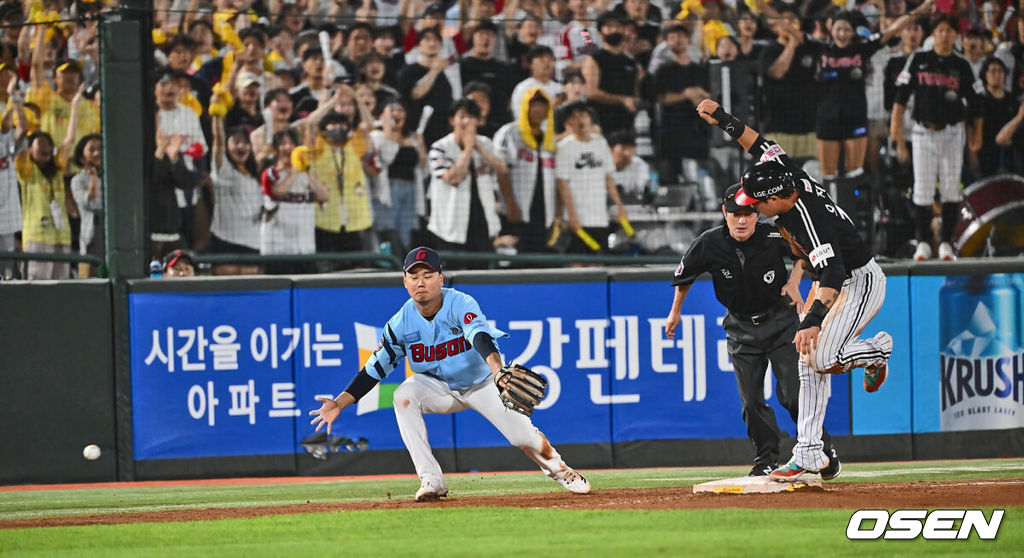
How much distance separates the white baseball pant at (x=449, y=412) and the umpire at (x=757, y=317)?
51.9 inches

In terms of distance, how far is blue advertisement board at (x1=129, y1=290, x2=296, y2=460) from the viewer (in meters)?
10.6

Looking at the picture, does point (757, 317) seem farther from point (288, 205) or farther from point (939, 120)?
point (288, 205)

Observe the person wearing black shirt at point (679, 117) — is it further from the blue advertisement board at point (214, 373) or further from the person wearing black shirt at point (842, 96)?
the blue advertisement board at point (214, 373)

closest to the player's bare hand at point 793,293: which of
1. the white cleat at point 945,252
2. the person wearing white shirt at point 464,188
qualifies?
the white cleat at point 945,252

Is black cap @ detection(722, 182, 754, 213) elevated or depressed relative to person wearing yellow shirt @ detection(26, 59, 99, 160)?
depressed

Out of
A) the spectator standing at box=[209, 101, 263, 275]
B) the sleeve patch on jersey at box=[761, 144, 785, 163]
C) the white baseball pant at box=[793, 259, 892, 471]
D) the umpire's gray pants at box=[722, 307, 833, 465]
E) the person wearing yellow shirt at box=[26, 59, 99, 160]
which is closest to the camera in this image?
the white baseball pant at box=[793, 259, 892, 471]

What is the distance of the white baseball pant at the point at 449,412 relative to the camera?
752 centimetres

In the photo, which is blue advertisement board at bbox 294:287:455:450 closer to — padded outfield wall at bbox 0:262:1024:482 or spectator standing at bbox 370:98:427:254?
padded outfield wall at bbox 0:262:1024:482

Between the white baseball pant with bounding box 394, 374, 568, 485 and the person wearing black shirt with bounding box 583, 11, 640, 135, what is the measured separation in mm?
5107

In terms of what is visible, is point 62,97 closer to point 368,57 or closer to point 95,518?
point 368,57

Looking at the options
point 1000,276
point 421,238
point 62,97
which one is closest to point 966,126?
point 1000,276

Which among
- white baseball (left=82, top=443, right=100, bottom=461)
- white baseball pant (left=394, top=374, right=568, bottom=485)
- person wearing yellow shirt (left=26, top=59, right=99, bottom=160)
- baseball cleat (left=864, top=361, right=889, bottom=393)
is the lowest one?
white baseball (left=82, top=443, right=100, bottom=461)

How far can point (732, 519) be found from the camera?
638 cm

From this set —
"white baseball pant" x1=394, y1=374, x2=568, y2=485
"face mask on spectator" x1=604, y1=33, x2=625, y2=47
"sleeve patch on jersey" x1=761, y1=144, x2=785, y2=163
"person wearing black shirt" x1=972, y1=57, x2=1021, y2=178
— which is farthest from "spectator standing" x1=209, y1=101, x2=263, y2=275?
"person wearing black shirt" x1=972, y1=57, x2=1021, y2=178
